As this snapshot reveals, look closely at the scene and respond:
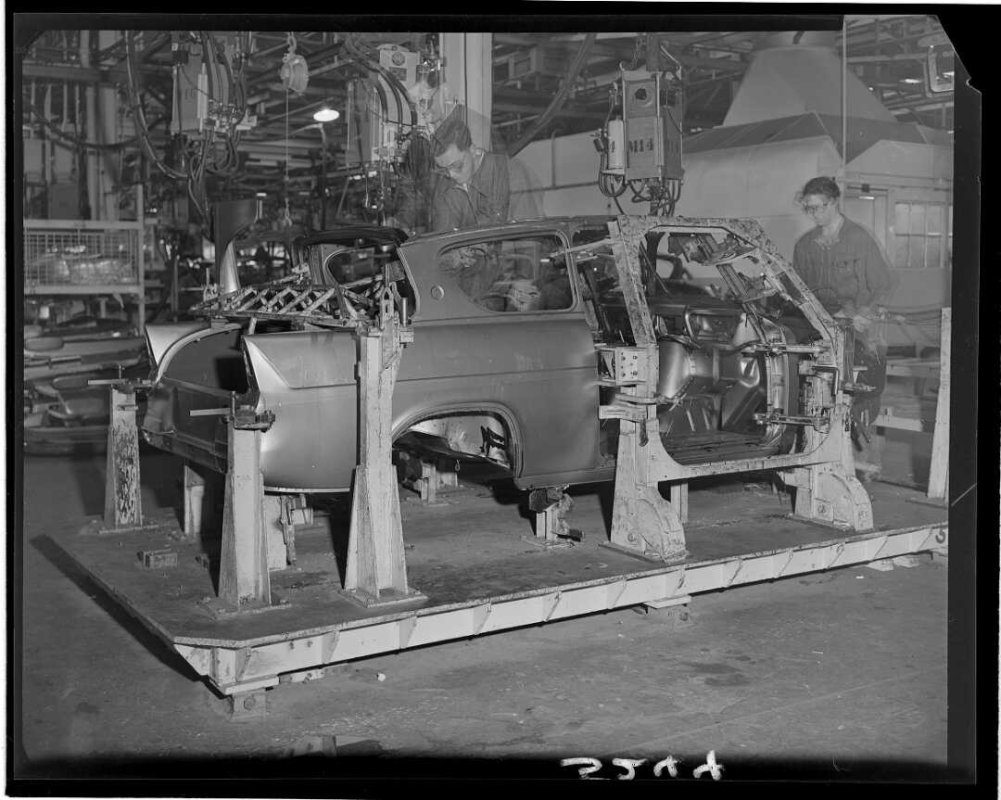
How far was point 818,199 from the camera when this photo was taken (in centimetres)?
796

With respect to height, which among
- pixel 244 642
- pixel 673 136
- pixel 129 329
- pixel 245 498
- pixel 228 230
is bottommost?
pixel 244 642

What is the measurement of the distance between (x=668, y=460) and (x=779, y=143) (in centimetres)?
585

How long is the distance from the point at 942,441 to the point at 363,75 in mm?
5094

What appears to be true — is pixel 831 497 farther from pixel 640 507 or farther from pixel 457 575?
pixel 457 575

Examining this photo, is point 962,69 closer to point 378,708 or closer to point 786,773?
point 786,773

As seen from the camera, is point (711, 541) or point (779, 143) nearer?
point (711, 541)

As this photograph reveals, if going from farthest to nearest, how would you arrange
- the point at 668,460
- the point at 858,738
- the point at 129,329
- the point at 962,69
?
the point at 129,329, the point at 668,460, the point at 858,738, the point at 962,69

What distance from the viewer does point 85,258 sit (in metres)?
10.6

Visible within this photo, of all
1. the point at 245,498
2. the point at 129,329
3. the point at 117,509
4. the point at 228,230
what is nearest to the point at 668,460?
the point at 245,498

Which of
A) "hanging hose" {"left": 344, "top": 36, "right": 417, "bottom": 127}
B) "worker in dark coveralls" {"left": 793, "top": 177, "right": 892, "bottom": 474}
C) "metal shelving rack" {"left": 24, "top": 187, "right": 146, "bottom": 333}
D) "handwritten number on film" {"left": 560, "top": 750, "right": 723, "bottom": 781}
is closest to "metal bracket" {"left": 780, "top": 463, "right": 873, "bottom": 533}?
"worker in dark coveralls" {"left": 793, "top": 177, "right": 892, "bottom": 474}

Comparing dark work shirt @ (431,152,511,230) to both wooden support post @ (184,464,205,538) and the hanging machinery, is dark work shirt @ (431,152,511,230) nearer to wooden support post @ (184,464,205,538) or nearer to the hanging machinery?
the hanging machinery

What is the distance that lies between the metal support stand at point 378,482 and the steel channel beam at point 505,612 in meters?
0.15

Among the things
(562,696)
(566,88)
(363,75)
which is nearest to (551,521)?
(562,696)

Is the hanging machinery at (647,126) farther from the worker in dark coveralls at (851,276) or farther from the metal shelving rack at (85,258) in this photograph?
the metal shelving rack at (85,258)
